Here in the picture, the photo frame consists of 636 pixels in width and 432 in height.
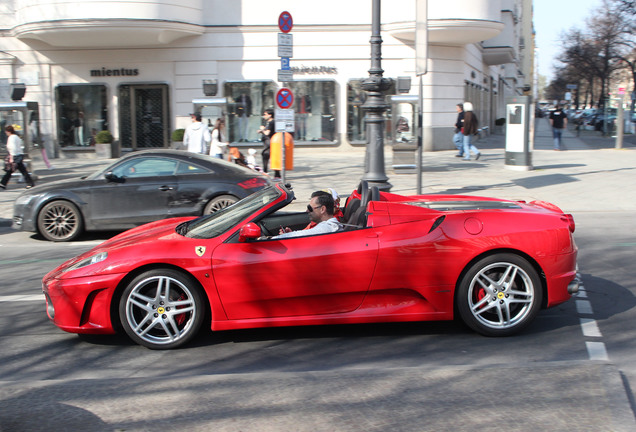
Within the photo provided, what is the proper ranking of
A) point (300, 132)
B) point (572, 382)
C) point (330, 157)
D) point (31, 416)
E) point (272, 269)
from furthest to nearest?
point (300, 132) < point (330, 157) < point (272, 269) < point (572, 382) < point (31, 416)

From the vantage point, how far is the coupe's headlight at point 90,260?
512cm

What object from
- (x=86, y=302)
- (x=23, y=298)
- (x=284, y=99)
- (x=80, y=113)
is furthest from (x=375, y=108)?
(x=80, y=113)

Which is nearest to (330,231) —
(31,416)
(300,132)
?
(31,416)

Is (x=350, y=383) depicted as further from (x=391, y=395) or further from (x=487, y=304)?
(x=487, y=304)

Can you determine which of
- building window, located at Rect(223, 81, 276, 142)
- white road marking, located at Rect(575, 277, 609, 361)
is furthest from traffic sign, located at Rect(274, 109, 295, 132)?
building window, located at Rect(223, 81, 276, 142)

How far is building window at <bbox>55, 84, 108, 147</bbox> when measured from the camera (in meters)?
24.8

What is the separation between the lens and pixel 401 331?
5.42 m

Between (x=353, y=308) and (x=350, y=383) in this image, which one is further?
(x=353, y=308)

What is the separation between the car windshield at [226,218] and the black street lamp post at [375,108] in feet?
21.3

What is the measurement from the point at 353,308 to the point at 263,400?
1418mm

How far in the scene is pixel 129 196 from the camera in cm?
1013

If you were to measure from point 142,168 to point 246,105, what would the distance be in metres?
15.3

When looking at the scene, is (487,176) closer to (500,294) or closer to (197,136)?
(197,136)

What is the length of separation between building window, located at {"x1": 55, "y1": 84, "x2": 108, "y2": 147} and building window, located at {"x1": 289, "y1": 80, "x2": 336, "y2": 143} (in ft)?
23.9
